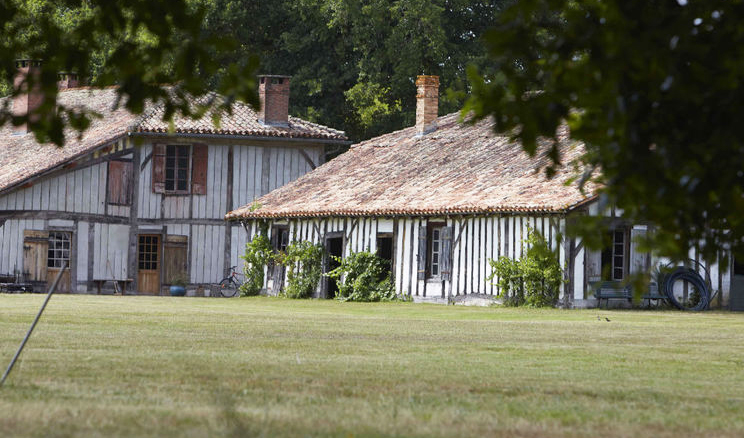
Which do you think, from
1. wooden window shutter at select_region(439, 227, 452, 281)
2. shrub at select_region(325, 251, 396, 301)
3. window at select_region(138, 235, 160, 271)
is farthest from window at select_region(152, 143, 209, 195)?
wooden window shutter at select_region(439, 227, 452, 281)

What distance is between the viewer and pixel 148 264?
35.0 metres

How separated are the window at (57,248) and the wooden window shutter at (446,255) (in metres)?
10.9

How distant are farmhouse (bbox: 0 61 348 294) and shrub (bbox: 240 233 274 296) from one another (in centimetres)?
167

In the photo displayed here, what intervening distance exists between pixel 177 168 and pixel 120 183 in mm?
1703

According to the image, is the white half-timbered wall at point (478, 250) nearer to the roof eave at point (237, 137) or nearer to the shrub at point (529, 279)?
the shrub at point (529, 279)

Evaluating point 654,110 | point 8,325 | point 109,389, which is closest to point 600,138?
point 654,110

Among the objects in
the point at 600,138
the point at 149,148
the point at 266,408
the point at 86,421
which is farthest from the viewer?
the point at 149,148

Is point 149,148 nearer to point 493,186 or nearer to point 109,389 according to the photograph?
point 493,186

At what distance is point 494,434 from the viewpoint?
6793mm

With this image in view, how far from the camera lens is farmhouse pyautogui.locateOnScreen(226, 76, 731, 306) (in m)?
25.0

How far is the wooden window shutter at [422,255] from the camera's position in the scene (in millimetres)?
28047

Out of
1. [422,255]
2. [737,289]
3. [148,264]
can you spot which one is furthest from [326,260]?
[737,289]

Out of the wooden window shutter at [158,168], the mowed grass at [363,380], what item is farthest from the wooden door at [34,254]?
the mowed grass at [363,380]

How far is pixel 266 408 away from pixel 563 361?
16.0ft
